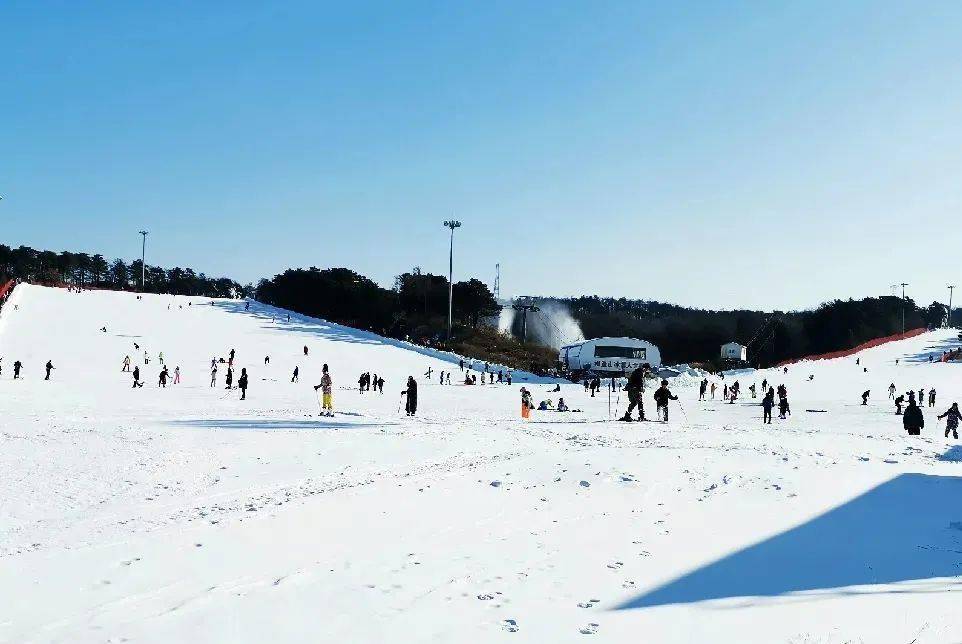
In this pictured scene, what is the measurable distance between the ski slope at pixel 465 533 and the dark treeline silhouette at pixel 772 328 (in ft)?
275

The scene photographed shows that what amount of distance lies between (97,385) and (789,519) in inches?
1201

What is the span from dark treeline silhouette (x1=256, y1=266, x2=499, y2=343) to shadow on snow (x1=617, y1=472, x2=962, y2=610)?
79728mm

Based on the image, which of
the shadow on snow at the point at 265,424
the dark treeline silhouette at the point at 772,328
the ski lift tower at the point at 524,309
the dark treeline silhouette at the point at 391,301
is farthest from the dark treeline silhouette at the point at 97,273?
the shadow on snow at the point at 265,424

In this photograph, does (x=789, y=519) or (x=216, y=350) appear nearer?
(x=789, y=519)

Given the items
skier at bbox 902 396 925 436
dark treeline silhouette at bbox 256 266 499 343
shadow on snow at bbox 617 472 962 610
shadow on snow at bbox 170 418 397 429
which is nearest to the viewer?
shadow on snow at bbox 617 472 962 610

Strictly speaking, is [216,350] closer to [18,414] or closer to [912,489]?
[18,414]

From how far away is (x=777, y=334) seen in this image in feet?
360

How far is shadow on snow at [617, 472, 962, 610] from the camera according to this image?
606 centimetres

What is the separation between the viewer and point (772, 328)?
11225 cm

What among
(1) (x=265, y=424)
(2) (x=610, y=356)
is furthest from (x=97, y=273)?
(1) (x=265, y=424)

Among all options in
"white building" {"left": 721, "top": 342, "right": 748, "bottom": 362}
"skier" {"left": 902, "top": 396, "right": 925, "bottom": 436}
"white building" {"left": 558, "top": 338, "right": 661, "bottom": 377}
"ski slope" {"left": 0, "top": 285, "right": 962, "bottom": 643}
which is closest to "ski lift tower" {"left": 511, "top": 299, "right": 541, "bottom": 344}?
"white building" {"left": 721, "top": 342, "right": 748, "bottom": 362}

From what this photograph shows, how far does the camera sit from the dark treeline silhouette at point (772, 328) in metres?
104

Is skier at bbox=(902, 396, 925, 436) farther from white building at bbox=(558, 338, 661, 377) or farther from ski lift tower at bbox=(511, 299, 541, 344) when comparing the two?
ski lift tower at bbox=(511, 299, 541, 344)

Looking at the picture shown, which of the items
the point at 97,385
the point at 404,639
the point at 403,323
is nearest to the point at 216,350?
the point at 97,385
